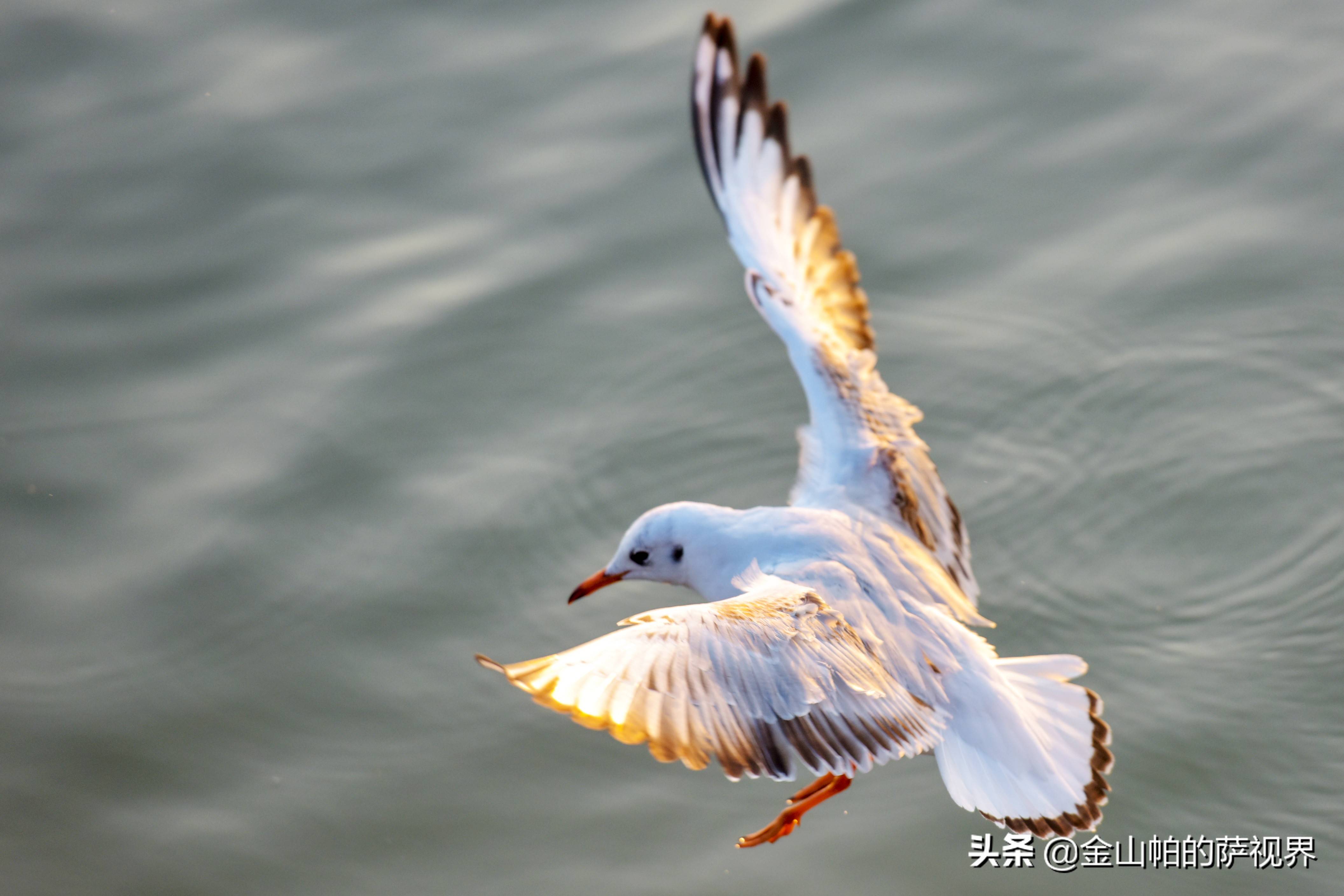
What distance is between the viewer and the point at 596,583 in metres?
5.09

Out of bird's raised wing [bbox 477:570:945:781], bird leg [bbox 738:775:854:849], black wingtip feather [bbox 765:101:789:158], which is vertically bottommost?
bird leg [bbox 738:775:854:849]

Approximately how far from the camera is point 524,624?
226 inches

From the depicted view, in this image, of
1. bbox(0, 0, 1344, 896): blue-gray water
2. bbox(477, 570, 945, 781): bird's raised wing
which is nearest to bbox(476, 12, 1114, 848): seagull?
bbox(477, 570, 945, 781): bird's raised wing

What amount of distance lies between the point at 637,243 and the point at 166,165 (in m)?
2.65

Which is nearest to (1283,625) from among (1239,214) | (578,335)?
(1239,214)

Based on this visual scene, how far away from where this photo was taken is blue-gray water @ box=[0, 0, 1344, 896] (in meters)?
5.13

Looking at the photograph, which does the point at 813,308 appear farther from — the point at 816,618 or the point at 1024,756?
the point at 1024,756

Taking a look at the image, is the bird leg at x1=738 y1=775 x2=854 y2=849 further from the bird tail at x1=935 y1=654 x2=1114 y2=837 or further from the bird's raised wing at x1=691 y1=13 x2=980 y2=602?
the bird's raised wing at x1=691 y1=13 x2=980 y2=602

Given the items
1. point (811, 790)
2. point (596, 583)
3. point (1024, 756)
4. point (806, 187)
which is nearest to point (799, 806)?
point (811, 790)

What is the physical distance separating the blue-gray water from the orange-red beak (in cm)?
63

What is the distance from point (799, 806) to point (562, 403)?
2408 mm

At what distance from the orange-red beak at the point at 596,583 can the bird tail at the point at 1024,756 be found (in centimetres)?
121

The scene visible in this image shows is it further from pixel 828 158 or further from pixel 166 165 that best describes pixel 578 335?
pixel 166 165

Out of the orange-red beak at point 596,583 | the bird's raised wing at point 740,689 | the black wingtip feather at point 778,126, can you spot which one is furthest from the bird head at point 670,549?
the black wingtip feather at point 778,126
